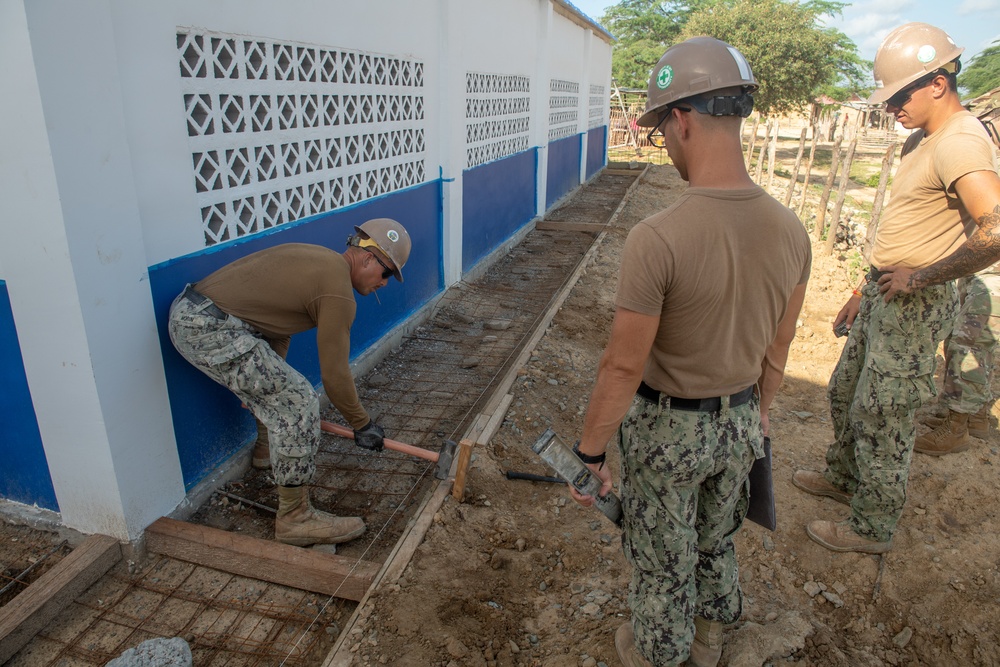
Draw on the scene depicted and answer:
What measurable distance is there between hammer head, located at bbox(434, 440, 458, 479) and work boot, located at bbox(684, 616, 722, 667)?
1430 millimetres

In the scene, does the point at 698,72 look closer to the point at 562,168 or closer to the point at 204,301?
the point at 204,301

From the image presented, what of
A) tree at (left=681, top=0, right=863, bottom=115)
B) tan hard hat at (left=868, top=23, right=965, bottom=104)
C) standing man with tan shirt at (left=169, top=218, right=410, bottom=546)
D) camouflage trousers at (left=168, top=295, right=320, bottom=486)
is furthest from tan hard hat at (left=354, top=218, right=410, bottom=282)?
tree at (left=681, top=0, right=863, bottom=115)

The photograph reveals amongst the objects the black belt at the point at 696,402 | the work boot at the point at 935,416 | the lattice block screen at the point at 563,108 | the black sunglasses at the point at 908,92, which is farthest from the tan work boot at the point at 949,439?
the lattice block screen at the point at 563,108

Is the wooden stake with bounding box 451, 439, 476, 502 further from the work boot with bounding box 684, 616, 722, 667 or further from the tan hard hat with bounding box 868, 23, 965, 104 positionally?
the tan hard hat with bounding box 868, 23, 965, 104

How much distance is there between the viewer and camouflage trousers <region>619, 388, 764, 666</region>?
201cm

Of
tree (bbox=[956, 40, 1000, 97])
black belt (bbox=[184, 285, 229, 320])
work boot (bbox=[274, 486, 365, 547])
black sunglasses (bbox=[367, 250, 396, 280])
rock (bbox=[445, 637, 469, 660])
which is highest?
tree (bbox=[956, 40, 1000, 97])

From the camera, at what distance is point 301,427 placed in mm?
3094

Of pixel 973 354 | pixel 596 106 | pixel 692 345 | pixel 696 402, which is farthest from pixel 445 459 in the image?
pixel 596 106

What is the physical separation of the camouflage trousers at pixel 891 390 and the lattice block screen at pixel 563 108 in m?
9.59

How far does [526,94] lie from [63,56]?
8228 mm

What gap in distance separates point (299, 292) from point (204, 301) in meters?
0.42

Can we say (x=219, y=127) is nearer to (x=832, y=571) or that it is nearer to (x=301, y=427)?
(x=301, y=427)

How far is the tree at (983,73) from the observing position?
20691mm

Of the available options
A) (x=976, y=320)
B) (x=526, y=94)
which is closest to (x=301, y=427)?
(x=976, y=320)
